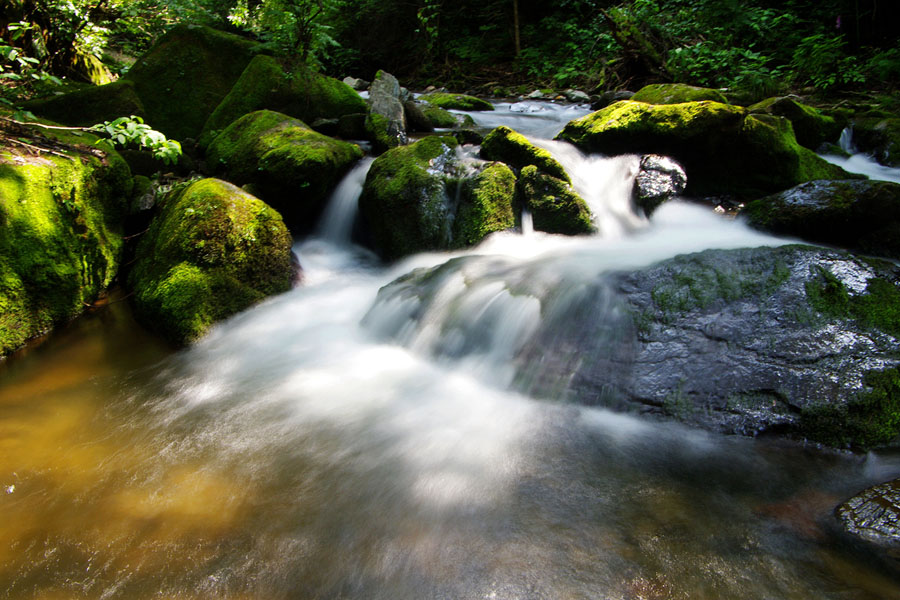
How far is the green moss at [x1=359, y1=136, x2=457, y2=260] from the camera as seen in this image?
5402 millimetres

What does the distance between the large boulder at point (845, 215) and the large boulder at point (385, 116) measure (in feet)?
16.1

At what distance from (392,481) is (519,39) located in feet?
51.6

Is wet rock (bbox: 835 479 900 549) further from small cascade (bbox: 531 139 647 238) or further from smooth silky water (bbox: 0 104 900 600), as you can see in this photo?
small cascade (bbox: 531 139 647 238)

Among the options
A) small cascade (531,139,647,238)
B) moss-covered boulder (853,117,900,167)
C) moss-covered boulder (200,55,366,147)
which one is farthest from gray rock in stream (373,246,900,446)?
moss-covered boulder (200,55,366,147)

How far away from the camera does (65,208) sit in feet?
14.7

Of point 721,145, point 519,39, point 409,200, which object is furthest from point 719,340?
point 519,39

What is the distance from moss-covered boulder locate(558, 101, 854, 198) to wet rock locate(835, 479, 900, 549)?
4526 mm

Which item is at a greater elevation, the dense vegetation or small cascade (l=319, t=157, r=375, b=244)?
the dense vegetation

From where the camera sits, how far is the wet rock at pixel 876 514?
188 cm

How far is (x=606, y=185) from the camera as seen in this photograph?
5.87 meters

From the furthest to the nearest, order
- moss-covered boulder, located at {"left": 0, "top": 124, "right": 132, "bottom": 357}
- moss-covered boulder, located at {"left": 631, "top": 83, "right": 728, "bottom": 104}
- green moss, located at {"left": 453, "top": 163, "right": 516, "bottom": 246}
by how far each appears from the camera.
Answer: moss-covered boulder, located at {"left": 631, "top": 83, "right": 728, "bottom": 104}
green moss, located at {"left": 453, "top": 163, "right": 516, "bottom": 246}
moss-covered boulder, located at {"left": 0, "top": 124, "right": 132, "bottom": 357}

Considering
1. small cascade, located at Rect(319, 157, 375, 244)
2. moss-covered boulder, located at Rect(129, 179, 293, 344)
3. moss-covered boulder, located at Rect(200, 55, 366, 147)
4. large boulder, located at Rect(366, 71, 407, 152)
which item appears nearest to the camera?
moss-covered boulder, located at Rect(129, 179, 293, 344)

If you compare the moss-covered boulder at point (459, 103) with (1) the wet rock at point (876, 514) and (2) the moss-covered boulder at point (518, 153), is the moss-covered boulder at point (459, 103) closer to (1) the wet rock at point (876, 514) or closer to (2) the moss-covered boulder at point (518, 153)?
(2) the moss-covered boulder at point (518, 153)

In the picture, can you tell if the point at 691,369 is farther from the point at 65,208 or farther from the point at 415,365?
the point at 65,208
